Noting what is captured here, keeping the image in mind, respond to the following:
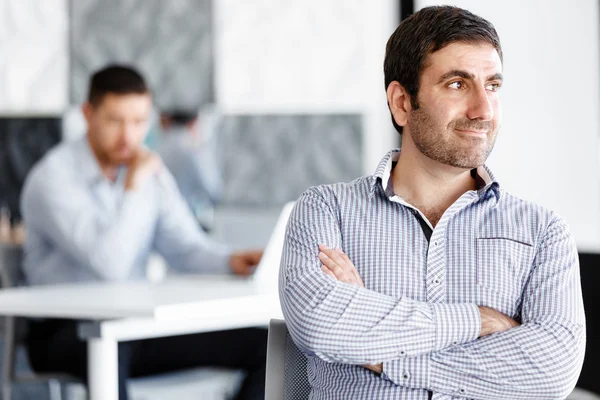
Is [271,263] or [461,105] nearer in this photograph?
[461,105]

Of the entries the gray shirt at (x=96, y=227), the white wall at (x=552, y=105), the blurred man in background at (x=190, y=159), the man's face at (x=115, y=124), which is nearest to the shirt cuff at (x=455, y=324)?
the gray shirt at (x=96, y=227)

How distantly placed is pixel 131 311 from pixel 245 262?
858 mm

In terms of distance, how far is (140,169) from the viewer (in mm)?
3801

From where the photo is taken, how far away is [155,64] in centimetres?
542

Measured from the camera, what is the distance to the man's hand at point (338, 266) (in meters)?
1.87

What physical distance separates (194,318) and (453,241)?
1.02 metres

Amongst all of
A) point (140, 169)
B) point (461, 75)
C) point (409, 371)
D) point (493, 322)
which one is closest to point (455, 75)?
point (461, 75)

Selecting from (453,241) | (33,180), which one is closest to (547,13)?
(33,180)

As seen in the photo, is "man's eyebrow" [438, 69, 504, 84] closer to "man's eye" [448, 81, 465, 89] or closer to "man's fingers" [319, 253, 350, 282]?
→ "man's eye" [448, 81, 465, 89]

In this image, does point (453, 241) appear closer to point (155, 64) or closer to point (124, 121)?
point (124, 121)

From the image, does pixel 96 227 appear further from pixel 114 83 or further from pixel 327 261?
pixel 327 261

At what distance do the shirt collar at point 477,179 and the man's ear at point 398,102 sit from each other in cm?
9

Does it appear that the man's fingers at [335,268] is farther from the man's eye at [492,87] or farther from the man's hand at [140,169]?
the man's hand at [140,169]

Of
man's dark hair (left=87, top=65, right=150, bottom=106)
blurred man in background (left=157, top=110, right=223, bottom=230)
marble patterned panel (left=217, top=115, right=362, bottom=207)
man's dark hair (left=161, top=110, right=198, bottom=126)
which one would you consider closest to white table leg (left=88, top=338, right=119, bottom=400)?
man's dark hair (left=87, top=65, right=150, bottom=106)
